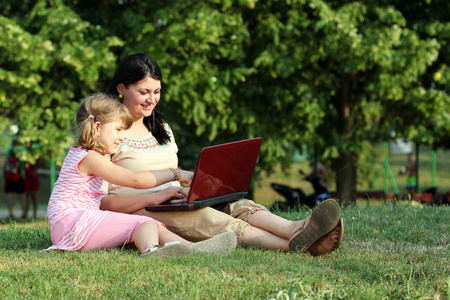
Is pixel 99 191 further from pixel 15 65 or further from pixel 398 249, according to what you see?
pixel 15 65

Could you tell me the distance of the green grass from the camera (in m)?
2.83

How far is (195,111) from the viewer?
9.36m

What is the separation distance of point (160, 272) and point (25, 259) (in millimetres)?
1083

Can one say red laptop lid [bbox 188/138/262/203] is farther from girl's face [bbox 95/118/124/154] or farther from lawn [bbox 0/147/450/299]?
girl's face [bbox 95/118/124/154]

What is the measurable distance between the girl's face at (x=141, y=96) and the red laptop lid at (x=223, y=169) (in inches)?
33.8

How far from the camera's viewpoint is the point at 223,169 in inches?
154

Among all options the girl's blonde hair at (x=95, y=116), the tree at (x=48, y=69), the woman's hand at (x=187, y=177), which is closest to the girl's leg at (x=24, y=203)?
the tree at (x=48, y=69)

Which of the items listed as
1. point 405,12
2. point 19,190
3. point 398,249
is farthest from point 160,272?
point 19,190

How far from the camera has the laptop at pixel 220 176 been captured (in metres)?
3.76

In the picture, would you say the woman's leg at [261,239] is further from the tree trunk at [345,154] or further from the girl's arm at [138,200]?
the tree trunk at [345,154]

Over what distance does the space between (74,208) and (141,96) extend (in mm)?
1002

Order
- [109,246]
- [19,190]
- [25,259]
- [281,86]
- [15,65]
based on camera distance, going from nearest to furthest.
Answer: [25,259], [109,246], [15,65], [281,86], [19,190]

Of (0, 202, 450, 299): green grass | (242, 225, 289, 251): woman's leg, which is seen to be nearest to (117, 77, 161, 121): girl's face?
(0, 202, 450, 299): green grass

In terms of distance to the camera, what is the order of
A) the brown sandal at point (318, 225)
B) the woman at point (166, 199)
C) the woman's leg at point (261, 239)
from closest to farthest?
the brown sandal at point (318, 225) < the woman at point (166, 199) < the woman's leg at point (261, 239)
